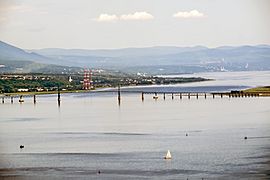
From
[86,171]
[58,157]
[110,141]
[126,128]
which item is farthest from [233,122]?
[86,171]

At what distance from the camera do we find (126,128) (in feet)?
186

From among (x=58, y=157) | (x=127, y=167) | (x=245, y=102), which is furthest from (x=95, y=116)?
(x=127, y=167)

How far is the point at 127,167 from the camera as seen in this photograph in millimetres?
35062

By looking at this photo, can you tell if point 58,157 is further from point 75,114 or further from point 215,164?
point 75,114

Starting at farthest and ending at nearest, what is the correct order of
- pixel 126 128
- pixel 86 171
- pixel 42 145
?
pixel 126 128 → pixel 42 145 → pixel 86 171

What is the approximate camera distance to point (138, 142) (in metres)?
45.9

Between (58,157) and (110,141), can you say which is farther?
(110,141)

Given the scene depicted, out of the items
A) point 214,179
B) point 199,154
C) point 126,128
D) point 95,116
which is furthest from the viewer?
point 95,116

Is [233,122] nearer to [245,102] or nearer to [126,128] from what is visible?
[126,128]

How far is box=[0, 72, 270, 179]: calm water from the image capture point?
3397 centimetres

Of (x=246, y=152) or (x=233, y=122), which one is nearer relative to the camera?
(x=246, y=152)

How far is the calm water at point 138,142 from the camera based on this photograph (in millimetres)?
33969

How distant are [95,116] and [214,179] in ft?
132

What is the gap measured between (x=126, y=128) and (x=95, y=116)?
565 inches
